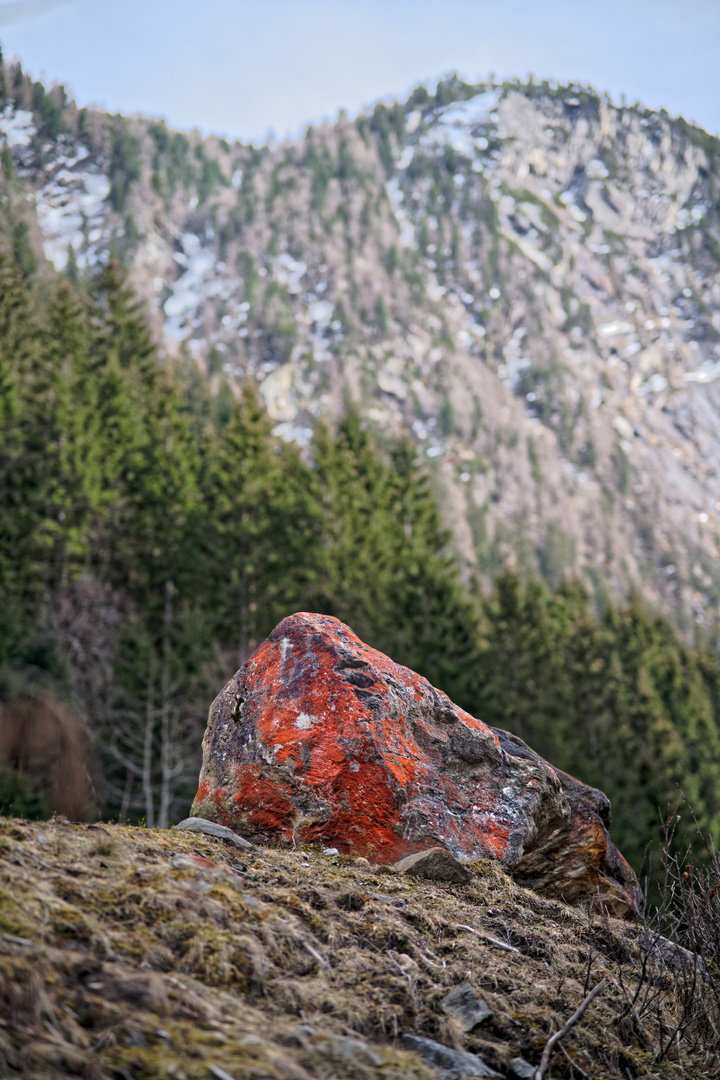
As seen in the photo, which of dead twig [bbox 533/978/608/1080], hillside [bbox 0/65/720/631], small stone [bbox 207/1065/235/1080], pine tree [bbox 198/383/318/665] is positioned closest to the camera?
small stone [bbox 207/1065/235/1080]

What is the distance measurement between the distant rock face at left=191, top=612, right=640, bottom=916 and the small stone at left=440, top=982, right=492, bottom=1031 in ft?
6.52

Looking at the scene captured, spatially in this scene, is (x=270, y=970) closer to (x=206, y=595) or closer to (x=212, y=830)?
(x=212, y=830)

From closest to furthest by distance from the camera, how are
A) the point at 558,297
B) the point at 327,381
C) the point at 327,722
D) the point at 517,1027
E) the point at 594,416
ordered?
the point at 517,1027
the point at 327,722
the point at 327,381
the point at 594,416
the point at 558,297

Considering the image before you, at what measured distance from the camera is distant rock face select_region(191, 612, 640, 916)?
18.5ft

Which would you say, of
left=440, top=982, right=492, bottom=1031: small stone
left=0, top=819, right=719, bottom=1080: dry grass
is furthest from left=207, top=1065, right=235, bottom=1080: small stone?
left=440, top=982, right=492, bottom=1031: small stone

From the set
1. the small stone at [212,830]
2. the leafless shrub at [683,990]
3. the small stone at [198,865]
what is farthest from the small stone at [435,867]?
the small stone at [198,865]

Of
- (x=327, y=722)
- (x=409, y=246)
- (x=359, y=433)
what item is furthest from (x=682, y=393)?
(x=327, y=722)

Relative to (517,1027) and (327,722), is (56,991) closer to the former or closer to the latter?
(517,1027)

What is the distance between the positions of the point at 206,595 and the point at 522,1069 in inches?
1024

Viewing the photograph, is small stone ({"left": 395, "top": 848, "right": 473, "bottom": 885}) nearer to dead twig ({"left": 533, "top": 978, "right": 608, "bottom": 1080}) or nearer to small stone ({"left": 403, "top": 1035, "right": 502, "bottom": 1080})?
dead twig ({"left": 533, "top": 978, "right": 608, "bottom": 1080})

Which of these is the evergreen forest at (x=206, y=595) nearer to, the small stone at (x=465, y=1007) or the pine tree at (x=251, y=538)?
the pine tree at (x=251, y=538)

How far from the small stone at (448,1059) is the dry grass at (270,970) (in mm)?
87

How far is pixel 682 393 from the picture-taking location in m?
179

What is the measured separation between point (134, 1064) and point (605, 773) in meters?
29.8
